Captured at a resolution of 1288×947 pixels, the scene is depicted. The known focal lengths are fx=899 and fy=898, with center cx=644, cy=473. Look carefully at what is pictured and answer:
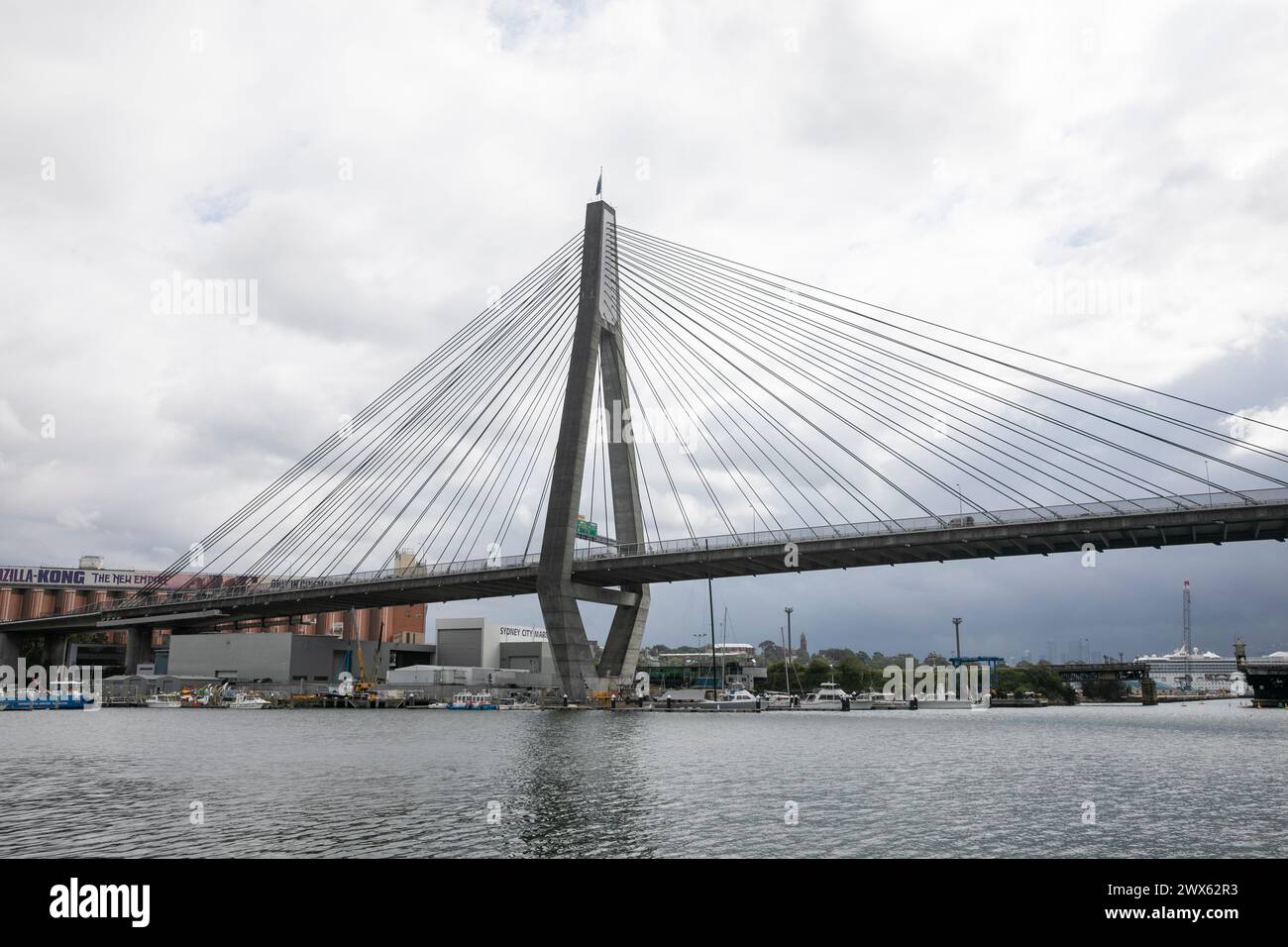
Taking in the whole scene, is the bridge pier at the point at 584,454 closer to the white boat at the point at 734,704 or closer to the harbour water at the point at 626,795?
the white boat at the point at 734,704

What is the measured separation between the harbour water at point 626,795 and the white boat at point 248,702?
39158 mm

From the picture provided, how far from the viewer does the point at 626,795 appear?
2572cm

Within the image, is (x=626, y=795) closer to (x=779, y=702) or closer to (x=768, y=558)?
(x=768, y=558)

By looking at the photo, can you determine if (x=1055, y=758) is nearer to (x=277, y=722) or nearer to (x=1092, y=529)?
(x=1092, y=529)

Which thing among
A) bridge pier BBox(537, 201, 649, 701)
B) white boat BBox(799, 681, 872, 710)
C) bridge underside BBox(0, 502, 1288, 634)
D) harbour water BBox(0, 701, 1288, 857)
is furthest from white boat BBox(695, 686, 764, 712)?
harbour water BBox(0, 701, 1288, 857)

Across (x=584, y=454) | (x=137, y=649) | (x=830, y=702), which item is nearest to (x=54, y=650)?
(x=137, y=649)

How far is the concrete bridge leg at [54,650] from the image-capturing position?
130 m

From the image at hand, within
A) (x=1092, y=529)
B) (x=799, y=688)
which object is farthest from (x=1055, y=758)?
(x=799, y=688)

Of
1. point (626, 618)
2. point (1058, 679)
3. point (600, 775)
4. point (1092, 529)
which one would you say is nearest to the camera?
point (600, 775)

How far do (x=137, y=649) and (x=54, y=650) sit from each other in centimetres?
2918

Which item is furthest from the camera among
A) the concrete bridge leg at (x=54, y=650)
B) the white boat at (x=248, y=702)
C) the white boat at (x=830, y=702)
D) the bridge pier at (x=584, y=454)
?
the concrete bridge leg at (x=54, y=650)

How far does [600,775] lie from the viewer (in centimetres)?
3016

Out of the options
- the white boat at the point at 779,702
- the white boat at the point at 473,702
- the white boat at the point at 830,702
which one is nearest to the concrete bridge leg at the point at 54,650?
the white boat at the point at 473,702
